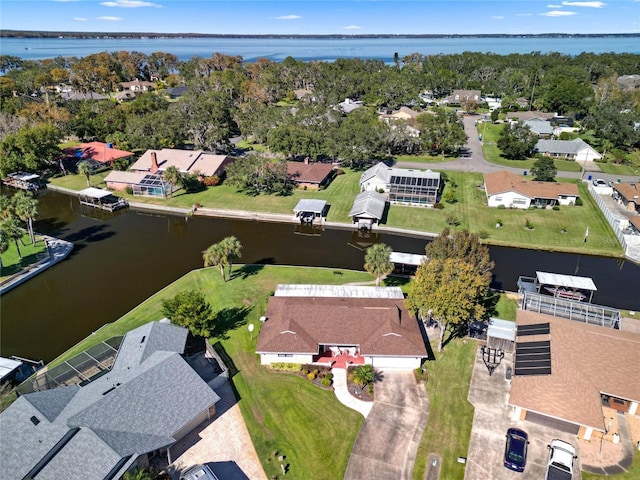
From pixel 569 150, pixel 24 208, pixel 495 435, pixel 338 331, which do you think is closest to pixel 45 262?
pixel 24 208

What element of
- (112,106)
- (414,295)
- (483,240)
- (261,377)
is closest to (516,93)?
(483,240)

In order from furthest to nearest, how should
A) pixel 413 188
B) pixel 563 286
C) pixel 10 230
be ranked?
pixel 413 188, pixel 10 230, pixel 563 286

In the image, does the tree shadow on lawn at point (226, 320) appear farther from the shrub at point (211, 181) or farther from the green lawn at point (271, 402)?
the shrub at point (211, 181)

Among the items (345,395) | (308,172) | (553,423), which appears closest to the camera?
(553,423)

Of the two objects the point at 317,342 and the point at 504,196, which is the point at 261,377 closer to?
the point at 317,342

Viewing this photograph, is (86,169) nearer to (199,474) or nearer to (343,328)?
(343,328)

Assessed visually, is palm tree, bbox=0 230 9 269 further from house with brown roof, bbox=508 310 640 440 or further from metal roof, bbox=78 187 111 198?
house with brown roof, bbox=508 310 640 440
